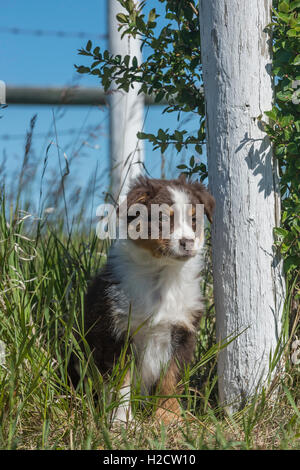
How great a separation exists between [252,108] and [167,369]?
1.46m

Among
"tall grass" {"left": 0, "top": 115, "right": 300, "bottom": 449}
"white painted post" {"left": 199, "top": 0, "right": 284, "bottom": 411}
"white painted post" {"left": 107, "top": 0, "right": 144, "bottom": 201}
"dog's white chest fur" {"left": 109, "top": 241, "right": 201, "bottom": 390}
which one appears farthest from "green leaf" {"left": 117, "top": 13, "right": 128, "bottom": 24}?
"white painted post" {"left": 107, "top": 0, "right": 144, "bottom": 201}

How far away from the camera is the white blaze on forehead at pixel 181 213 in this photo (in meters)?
3.00

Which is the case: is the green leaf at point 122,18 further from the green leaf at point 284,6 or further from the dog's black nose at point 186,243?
the dog's black nose at point 186,243

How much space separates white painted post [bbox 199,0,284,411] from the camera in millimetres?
3027

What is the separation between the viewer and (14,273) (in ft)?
10.8

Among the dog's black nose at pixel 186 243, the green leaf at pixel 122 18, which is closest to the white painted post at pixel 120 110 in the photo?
the green leaf at pixel 122 18

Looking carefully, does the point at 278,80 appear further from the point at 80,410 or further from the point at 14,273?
the point at 80,410

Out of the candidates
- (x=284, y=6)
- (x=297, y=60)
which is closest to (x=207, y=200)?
(x=297, y=60)

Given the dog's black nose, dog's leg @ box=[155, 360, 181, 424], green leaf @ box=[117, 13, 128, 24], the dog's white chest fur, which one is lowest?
dog's leg @ box=[155, 360, 181, 424]

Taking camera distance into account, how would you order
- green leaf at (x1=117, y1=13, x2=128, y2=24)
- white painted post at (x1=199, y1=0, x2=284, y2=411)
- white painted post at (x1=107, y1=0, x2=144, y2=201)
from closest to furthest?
white painted post at (x1=199, y1=0, x2=284, y2=411)
green leaf at (x1=117, y1=13, x2=128, y2=24)
white painted post at (x1=107, y1=0, x2=144, y2=201)

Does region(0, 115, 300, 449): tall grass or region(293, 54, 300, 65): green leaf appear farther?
region(293, 54, 300, 65): green leaf

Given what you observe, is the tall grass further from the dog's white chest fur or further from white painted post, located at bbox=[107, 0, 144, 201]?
white painted post, located at bbox=[107, 0, 144, 201]

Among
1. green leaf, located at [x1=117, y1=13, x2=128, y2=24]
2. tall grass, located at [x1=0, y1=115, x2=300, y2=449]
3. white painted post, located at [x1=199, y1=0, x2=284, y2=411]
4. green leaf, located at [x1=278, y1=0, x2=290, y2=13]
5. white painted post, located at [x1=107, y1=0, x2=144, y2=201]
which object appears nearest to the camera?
tall grass, located at [x1=0, y1=115, x2=300, y2=449]

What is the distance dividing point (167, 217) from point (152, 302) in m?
0.46
